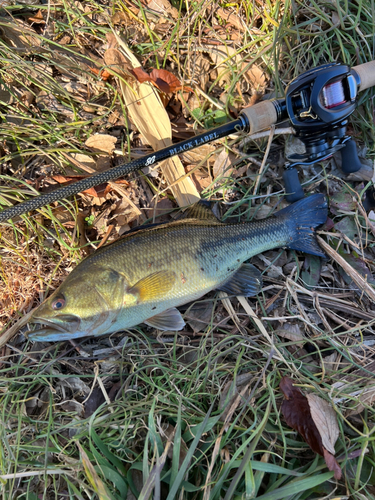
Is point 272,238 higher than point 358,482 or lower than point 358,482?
higher

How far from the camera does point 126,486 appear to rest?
2.06 m

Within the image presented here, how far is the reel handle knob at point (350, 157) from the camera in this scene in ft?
9.13

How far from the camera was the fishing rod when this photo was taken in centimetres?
245

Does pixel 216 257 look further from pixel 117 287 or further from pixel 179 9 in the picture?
pixel 179 9

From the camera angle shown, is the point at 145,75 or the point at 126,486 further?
the point at 145,75

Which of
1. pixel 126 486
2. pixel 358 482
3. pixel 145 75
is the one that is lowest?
pixel 358 482

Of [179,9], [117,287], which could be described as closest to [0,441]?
[117,287]

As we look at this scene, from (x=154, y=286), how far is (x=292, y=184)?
1.49m

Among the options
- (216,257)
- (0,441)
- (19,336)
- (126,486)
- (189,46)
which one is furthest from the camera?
(189,46)

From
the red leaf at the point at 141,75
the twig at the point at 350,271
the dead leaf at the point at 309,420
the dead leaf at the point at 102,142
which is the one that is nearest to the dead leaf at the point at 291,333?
the dead leaf at the point at 309,420

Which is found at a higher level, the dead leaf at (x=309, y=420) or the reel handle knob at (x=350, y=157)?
the reel handle knob at (x=350, y=157)

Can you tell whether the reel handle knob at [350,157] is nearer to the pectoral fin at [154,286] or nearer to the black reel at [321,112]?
the black reel at [321,112]

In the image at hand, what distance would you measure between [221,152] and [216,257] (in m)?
1.09

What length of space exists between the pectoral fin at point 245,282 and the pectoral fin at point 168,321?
0.43 m
